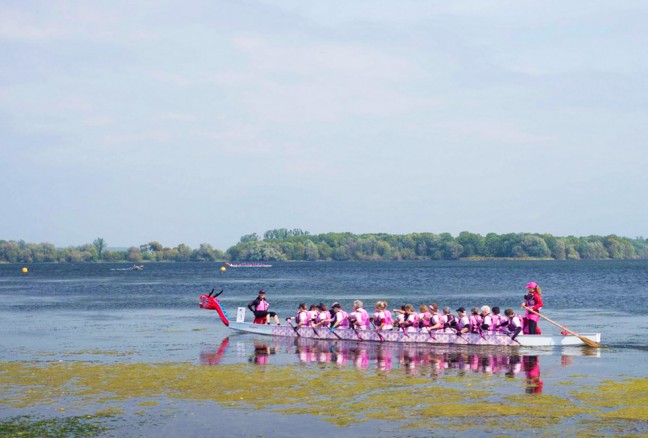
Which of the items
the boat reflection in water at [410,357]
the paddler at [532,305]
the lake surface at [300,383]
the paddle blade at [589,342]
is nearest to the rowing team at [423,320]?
the paddler at [532,305]

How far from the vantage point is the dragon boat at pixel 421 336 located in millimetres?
32719

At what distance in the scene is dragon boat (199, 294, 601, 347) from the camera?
32.7 metres

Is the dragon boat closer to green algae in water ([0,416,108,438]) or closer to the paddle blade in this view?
the paddle blade

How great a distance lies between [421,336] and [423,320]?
2.20 ft

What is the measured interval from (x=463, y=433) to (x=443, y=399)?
3595mm

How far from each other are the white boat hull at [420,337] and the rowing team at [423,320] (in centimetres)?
21

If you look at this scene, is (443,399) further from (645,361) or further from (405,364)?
(645,361)

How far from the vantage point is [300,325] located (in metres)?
37.4

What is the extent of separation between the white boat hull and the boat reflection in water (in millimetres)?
510

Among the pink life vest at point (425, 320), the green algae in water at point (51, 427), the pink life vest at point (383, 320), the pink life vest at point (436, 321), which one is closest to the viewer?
the green algae in water at point (51, 427)

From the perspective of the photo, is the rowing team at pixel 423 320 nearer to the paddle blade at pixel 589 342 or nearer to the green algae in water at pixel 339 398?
the paddle blade at pixel 589 342

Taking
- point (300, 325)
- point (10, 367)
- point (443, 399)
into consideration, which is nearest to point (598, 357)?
point (443, 399)

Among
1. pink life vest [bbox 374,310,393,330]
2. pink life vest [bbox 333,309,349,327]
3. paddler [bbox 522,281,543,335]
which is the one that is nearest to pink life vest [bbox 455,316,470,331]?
paddler [bbox 522,281,543,335]

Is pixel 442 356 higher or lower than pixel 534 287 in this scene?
lower
